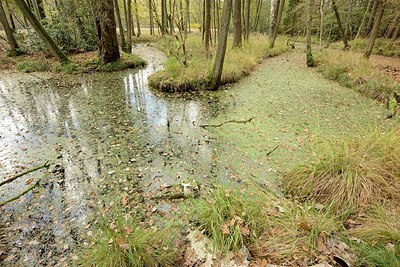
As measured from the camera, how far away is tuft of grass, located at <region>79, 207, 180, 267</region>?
1.72 m

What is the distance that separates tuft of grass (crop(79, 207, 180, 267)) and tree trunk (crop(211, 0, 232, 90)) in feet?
15.9

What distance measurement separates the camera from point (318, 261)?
5.46 feet

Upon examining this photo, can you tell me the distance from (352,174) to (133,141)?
125 inches

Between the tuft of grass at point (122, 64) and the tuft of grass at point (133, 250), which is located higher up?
the tuft of grass at point (122, 64)

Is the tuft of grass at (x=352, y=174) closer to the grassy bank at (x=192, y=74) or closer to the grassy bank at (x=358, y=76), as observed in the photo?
the grassy bank at (x=358, y=76)

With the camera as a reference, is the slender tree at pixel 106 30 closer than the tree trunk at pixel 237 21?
Yes

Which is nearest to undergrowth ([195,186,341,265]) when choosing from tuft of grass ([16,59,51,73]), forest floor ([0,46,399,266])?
forest floor ([0,46,399,266])

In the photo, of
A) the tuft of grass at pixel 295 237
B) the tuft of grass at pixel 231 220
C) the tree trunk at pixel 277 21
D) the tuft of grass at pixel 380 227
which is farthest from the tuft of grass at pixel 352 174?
the tree trunk at pixel 277 21

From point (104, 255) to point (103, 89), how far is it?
18.1 ft

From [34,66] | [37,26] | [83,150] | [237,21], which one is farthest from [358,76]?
[34,66]

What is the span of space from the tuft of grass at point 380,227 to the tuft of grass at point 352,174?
0.52 ft

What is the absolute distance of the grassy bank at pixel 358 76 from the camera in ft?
18.1

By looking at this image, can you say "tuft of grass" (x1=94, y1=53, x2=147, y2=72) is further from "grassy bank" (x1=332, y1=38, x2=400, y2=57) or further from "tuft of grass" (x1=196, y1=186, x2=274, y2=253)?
"grassy bank" (x1=332, y1=38, x2=400, y2=57)

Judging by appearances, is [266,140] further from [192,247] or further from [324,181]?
[192,247]
